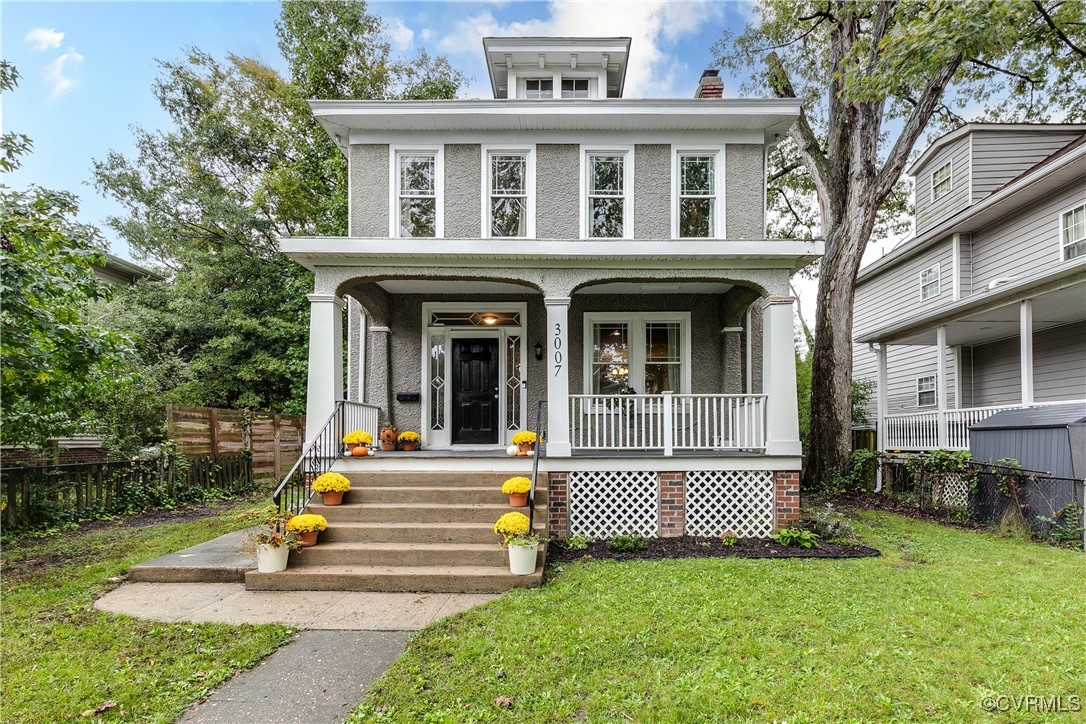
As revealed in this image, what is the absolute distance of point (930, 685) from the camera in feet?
10.4

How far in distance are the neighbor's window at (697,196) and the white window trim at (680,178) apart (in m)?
0.04

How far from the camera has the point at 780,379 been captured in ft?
23.6

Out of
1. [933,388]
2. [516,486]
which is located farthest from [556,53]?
[933,388]

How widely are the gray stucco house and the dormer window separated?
0.03 metres

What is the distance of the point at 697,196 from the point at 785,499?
15.1 feet

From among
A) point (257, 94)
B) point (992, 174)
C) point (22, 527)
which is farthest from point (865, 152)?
point (257, 94)

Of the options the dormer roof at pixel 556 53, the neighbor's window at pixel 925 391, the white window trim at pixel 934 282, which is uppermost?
the dormer roof at pixel 556 53

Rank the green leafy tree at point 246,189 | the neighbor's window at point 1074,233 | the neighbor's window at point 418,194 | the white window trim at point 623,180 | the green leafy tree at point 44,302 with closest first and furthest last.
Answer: the green leafy tree at point 44,302, the white window trim at point 623,180, the neighbor's window at point 418,194, the neighbor's window at point 1074,233, the green leafy tree at point 246,189

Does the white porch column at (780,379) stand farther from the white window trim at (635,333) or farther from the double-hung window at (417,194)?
the double-hung window at (417,194)

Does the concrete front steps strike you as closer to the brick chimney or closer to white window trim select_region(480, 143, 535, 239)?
white window trim select_region(480, 143, 535, 239)

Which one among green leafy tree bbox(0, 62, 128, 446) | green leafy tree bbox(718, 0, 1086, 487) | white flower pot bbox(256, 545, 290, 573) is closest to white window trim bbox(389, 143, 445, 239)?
green leafy tree bbox(0, 62, 128, 446)

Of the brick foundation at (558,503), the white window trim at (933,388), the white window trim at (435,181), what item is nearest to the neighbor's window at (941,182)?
the white window trim at (933,388)

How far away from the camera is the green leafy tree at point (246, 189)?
A: 50.2 ft

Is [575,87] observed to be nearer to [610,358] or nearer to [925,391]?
[610,358]
